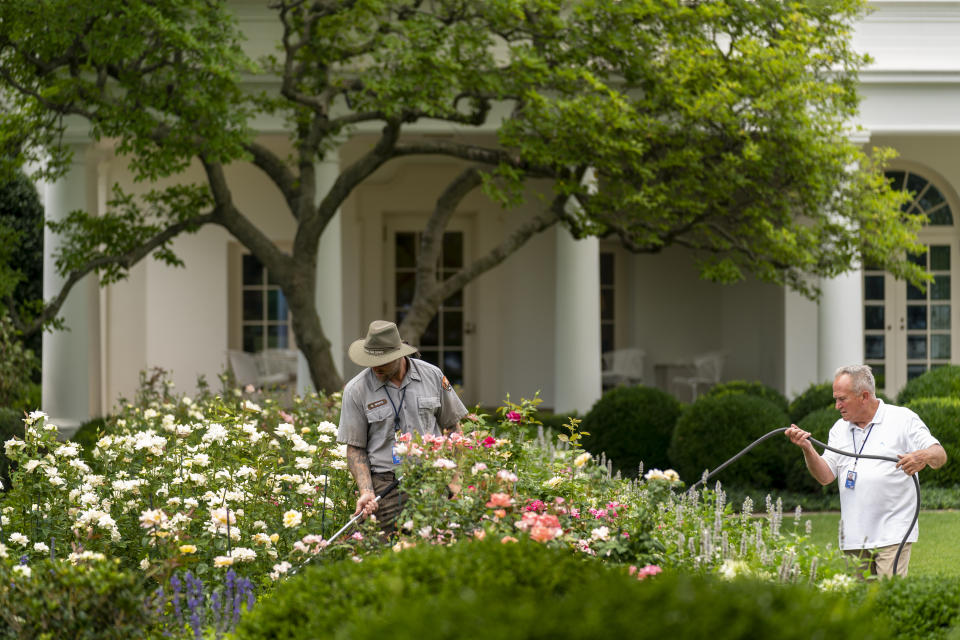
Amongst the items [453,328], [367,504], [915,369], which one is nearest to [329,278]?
[453,328]

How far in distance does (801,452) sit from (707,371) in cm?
627

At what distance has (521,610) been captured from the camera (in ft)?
7.64

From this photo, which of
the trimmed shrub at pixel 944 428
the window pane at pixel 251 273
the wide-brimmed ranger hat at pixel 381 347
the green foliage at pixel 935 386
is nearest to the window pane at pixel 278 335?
the window pane at pixel 251 273

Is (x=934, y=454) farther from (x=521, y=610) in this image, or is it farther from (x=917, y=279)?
(x=917, y=279)

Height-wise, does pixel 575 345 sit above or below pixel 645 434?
above

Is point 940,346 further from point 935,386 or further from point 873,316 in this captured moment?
point 935,386

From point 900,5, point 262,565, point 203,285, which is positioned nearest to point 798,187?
point 900,5

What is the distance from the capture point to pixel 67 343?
12.7 metres

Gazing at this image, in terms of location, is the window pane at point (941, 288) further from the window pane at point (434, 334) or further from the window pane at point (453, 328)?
the window pane at point (434, 334)

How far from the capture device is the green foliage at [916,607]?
3785 mm

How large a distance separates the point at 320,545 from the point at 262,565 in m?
0.53

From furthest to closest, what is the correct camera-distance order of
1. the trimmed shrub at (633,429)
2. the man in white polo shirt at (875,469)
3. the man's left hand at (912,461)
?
the trimmed shrub at (633,429) < the man in white polo shirt at (875,469) < the man's left hand at (912,461)

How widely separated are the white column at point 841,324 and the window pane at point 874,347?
298cm

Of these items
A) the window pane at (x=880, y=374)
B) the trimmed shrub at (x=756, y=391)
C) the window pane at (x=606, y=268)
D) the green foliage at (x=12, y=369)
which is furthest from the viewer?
the window pane at (x=606, y=268)
